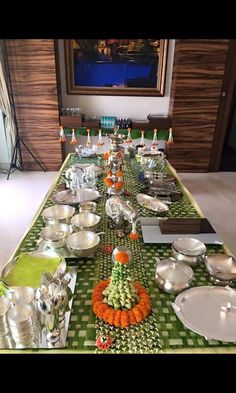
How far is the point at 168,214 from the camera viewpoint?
1.57m

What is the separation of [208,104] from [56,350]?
138 inches

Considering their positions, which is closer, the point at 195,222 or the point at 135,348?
the point at 135,348

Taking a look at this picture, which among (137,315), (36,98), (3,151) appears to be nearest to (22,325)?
(137,315)

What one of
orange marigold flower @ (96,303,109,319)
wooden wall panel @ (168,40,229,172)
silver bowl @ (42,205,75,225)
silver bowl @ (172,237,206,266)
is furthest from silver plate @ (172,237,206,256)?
wooden wall panel @ (168,40,229,172)

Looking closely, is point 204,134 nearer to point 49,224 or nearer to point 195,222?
point 195,222

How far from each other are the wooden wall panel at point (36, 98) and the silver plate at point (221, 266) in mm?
2990

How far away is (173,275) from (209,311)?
0.55 feet

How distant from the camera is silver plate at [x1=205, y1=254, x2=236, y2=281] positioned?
1.05 meters

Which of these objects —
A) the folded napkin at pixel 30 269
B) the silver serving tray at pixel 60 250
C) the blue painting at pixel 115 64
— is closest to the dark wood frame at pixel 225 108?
the blue painting at pixel 115 64

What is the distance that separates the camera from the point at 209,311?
917mm

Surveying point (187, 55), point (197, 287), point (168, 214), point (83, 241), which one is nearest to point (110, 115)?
point (187, 55)

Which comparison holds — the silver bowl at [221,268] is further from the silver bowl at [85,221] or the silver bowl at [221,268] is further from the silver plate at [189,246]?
the silver bowl at [85,221]

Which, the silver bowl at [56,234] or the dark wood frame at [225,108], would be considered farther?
the dark wood frame at [225,108]

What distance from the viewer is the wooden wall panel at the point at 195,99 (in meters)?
3.37
